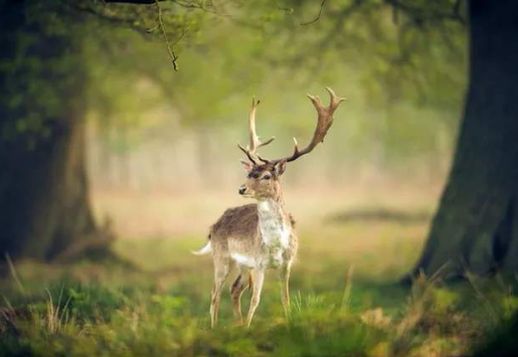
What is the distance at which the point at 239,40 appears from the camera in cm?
1661

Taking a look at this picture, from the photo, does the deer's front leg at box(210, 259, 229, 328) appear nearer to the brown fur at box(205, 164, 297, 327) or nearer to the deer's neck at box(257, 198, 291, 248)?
the brown fur at box(205, 164, 297, 327)

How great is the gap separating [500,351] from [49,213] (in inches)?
439

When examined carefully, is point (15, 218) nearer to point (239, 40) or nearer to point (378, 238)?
point (239, 40)

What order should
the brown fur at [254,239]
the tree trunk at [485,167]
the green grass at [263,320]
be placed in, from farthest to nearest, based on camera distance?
the tree trunk at [485,167] < the brown fur at [254,239] < the green grass at [263,320]

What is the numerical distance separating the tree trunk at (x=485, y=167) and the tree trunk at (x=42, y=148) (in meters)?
6.12

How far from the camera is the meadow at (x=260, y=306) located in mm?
6188

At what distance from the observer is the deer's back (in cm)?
835

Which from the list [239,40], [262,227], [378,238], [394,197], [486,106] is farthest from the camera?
[394,197]

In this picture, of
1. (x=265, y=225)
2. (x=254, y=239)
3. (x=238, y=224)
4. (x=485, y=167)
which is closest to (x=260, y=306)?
(x=238, y=224)

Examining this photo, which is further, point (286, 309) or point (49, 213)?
point (49, 213)

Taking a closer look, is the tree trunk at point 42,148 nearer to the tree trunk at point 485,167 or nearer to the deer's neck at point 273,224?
the tree trunk at point 485,167

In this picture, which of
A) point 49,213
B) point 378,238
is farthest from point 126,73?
→ point 378,238

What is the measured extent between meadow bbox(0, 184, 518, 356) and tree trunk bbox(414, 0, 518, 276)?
0.75 m

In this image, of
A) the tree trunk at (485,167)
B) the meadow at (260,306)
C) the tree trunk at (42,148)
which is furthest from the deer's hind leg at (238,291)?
the tree trunk at (42,148)
